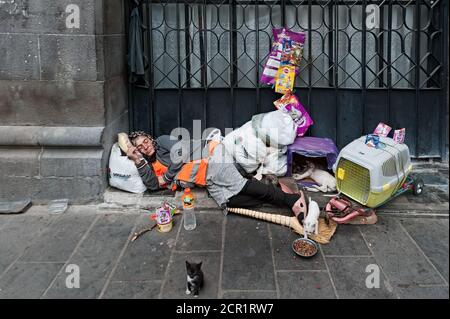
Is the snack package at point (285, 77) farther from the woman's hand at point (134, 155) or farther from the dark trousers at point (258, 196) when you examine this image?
the woman's hand at point (134, 155)

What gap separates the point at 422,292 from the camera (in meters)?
3.71

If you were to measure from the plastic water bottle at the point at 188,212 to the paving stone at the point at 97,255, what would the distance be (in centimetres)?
54

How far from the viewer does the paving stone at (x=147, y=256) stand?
13.2 ft

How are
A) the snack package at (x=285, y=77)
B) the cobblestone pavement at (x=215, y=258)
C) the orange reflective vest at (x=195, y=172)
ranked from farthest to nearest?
1. the snack package at (x=285, y=77)
2. the orange reflective vest at (x=195, y=172)
3. the cobblestone pavement at (x=215, y=258)

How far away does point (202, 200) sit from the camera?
535 cm

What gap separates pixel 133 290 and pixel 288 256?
4.38 feet

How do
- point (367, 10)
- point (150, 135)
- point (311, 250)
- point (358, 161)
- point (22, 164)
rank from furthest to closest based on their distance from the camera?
1. point (150, 135)
2. point (367, 10)
3. point (22, 164)
4. point (358, 161)
5. point (311, 250)

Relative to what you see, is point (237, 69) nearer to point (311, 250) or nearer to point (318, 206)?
point (318, 206)

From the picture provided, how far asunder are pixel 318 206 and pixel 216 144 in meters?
1.31

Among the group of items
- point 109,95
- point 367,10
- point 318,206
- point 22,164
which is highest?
point 367,10

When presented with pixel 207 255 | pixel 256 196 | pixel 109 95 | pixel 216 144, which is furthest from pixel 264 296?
pixel 109 95

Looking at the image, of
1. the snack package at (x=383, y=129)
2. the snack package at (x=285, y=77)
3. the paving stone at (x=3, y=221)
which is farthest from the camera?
the snack package at (x=285, y=77)

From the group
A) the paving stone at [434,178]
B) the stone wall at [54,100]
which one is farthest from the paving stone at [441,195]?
the stone wall at [54,100]

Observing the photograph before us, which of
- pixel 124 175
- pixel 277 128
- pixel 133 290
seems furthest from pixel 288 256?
pixel 124 175
